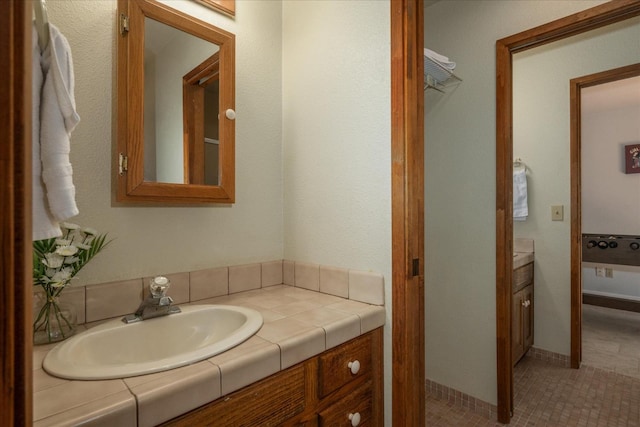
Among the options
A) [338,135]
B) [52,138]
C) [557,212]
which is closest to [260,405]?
[52,138]

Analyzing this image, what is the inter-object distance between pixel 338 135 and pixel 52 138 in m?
0.91

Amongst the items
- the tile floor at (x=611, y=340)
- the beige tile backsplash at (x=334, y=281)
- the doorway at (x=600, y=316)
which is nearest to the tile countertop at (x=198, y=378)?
the beige tile backsplash at (x=334, y=281)

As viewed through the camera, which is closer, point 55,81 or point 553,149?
point 55,81

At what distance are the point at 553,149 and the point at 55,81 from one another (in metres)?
3.02

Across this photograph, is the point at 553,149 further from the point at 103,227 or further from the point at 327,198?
the point at 103,227

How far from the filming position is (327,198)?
4.45 feet

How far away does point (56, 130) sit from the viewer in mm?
615

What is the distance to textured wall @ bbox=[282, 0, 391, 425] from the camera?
117cm

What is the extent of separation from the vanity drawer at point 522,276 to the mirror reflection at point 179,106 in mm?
2193

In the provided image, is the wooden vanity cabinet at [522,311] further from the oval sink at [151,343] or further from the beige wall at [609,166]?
the oval sink at [151,343]

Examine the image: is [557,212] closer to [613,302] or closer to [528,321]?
[528,321]

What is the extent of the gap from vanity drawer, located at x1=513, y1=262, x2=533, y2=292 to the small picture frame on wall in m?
1.91

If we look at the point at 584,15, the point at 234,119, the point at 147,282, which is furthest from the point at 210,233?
the point at 584,15

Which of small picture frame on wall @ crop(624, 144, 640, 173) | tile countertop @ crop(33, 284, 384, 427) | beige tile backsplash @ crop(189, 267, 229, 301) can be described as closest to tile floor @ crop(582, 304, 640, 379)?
small picture frame on wall @ crop(624, 144, 640, 173)
